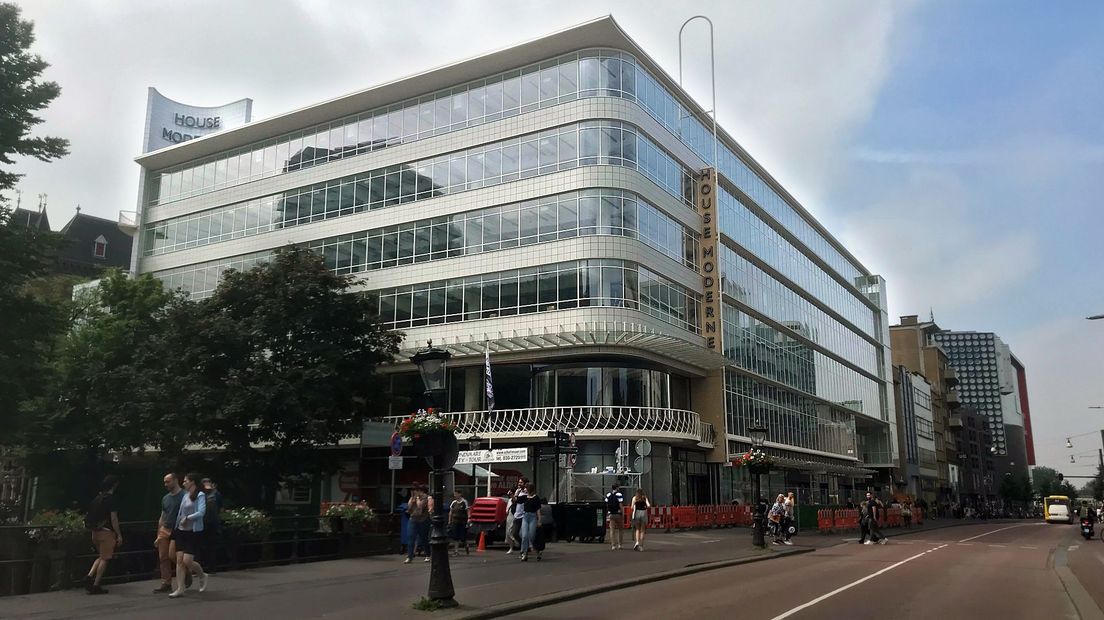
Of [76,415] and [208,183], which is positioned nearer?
[76,415]

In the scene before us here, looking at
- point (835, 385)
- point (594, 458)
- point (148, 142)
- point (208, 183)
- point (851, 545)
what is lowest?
point (851, 545)

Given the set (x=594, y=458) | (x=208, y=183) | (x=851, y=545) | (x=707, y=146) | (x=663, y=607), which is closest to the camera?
(x=663, y=607)

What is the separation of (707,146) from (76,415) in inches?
1429

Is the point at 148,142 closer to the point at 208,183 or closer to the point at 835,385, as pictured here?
the point at 208,183

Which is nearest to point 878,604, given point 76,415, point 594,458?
point 594,458

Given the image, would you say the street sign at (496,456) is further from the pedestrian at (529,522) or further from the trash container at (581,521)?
the pedestrian at (529,522)

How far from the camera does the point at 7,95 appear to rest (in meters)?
24.8

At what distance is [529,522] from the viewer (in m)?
20.5

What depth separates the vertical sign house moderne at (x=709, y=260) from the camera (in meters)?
46.4

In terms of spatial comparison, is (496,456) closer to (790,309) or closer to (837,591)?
(837,591)

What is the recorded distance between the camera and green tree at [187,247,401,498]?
104ft

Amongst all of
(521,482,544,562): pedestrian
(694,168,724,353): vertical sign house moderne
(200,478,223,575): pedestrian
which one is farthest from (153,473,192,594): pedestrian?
(694,168,724,353): vertical sign house moderne

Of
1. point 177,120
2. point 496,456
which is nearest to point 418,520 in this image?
point 496,456

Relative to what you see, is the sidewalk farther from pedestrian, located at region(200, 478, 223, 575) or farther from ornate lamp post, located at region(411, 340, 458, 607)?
pedestrian, located at region(200, 478, 223, 575)
